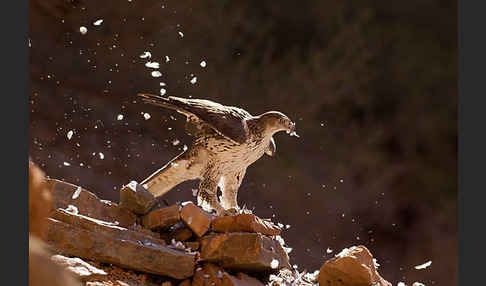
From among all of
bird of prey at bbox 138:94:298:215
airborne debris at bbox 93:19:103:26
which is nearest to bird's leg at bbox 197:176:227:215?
bird of prey at bbox 138:94:298:215

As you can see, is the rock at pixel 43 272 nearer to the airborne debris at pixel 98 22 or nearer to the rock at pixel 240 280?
the rock at pixel 240 280

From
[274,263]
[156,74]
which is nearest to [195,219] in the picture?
[274,263]

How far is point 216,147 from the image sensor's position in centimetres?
187

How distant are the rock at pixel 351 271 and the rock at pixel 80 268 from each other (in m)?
0.76

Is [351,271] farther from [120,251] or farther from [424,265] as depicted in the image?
[424,265]

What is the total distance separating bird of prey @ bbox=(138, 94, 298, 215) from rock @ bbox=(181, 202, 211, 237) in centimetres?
24

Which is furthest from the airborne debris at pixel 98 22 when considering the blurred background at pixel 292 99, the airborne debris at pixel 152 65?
the airborne debris at pixel 152 65

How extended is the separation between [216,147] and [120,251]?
2.05 feet

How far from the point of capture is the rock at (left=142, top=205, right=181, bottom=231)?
5.10 ft

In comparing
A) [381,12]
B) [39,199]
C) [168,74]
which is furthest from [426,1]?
[39,199]

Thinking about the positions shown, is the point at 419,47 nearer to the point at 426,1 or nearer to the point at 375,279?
the point at 426,1

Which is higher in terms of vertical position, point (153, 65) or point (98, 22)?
point (98, 22)

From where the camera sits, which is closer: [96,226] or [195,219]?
[96,226]

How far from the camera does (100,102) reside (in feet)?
9.00
